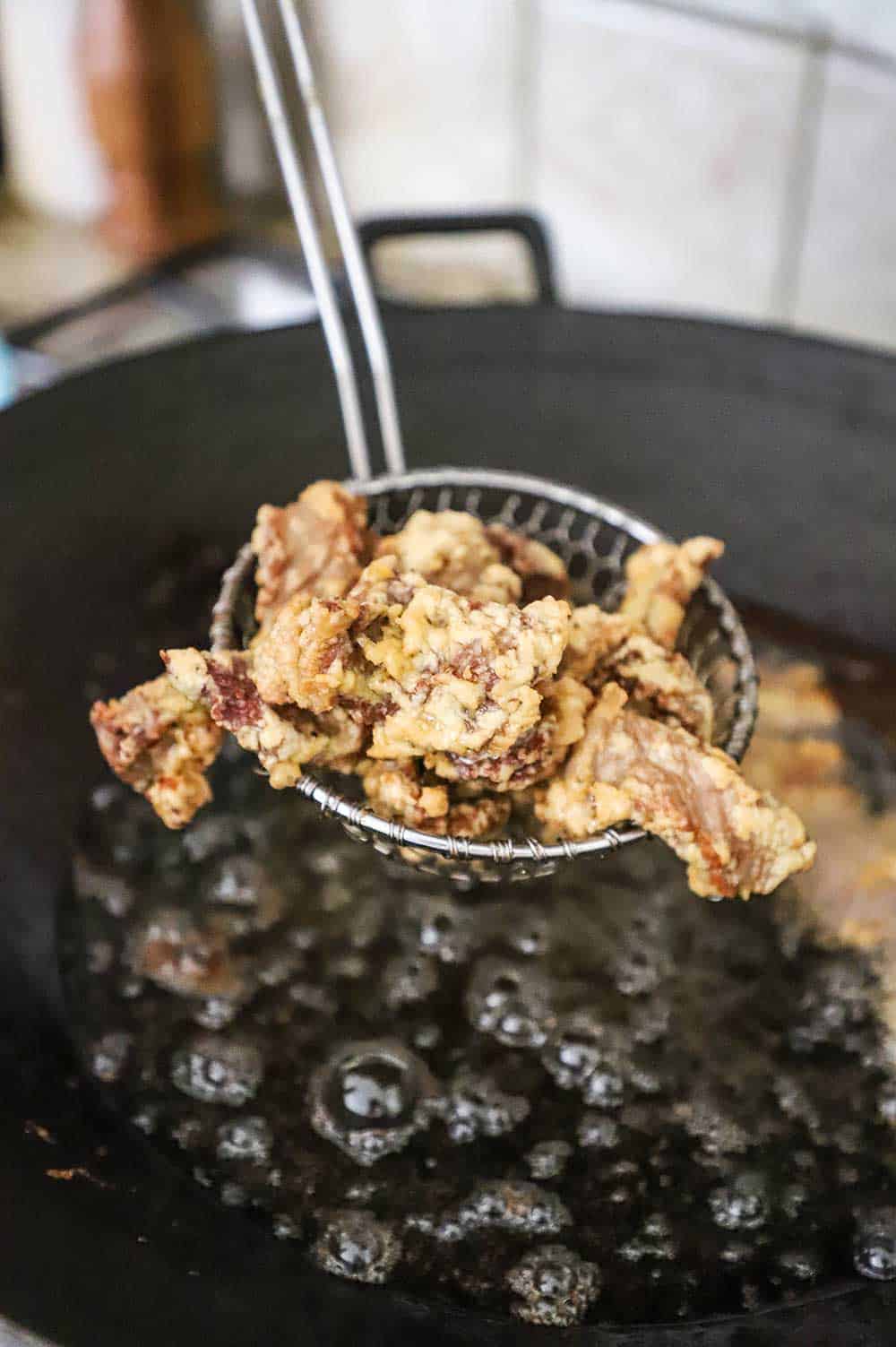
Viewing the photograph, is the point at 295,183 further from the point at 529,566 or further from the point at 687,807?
the point at 687,807

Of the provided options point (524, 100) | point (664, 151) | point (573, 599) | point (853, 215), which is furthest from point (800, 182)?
point (573, 599)

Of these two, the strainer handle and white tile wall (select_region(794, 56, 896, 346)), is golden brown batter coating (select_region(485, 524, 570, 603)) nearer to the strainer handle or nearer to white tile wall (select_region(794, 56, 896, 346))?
the strainer handle

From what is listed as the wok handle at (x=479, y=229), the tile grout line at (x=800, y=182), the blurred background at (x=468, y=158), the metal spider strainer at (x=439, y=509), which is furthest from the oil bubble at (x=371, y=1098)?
the tile grout line at (x=800, y=182)

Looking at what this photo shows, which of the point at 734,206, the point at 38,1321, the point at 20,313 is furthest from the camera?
the point at 20,313

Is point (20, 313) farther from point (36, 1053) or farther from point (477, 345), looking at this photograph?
point (36, 1053)

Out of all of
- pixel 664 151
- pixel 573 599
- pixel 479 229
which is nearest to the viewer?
pixel 573 599

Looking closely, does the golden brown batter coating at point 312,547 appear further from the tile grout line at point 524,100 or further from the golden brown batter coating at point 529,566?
the tile grout line at point 524,100

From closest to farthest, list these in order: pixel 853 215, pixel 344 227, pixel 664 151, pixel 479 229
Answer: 1. pixel 344 227
2. pixel 479 229
3. pixel 853 215
4. pixel 664 151

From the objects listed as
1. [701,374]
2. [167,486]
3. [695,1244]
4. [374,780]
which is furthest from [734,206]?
[695,1244]
